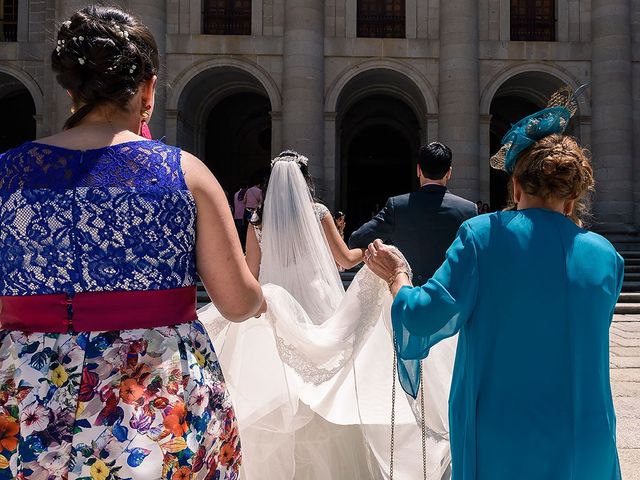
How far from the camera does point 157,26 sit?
17.4 m

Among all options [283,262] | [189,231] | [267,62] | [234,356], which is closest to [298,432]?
[234,356]

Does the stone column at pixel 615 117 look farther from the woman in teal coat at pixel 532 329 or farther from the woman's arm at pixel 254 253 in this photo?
the woman in teal coat at pixel 532 329

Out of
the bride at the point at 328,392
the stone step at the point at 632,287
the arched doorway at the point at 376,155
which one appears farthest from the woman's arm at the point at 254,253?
the arched doorway at the point at 376,155

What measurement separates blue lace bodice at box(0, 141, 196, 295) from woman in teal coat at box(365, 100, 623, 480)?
88 centimetres

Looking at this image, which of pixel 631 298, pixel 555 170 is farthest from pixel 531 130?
pixel 631 298

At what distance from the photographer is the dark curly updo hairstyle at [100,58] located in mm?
1672

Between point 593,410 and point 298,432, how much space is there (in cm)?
209

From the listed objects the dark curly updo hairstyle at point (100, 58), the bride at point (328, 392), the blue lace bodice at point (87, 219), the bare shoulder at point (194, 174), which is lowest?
the bride at point (328, 392)

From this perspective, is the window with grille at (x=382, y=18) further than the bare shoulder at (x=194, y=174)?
Yes

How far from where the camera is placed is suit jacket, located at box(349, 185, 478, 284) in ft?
13.1

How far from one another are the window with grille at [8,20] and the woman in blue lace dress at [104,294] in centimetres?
2011

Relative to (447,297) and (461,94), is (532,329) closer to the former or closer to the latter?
(447,297)

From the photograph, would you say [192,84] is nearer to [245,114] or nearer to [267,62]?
[267,62]

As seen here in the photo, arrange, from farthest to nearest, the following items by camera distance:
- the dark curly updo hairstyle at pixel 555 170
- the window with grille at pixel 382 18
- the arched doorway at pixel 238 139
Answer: the arched doorway at pixel 238 139 < the window with grille at pixel 382 18 < the dark curly updo hairstyle at pixel 555 170
